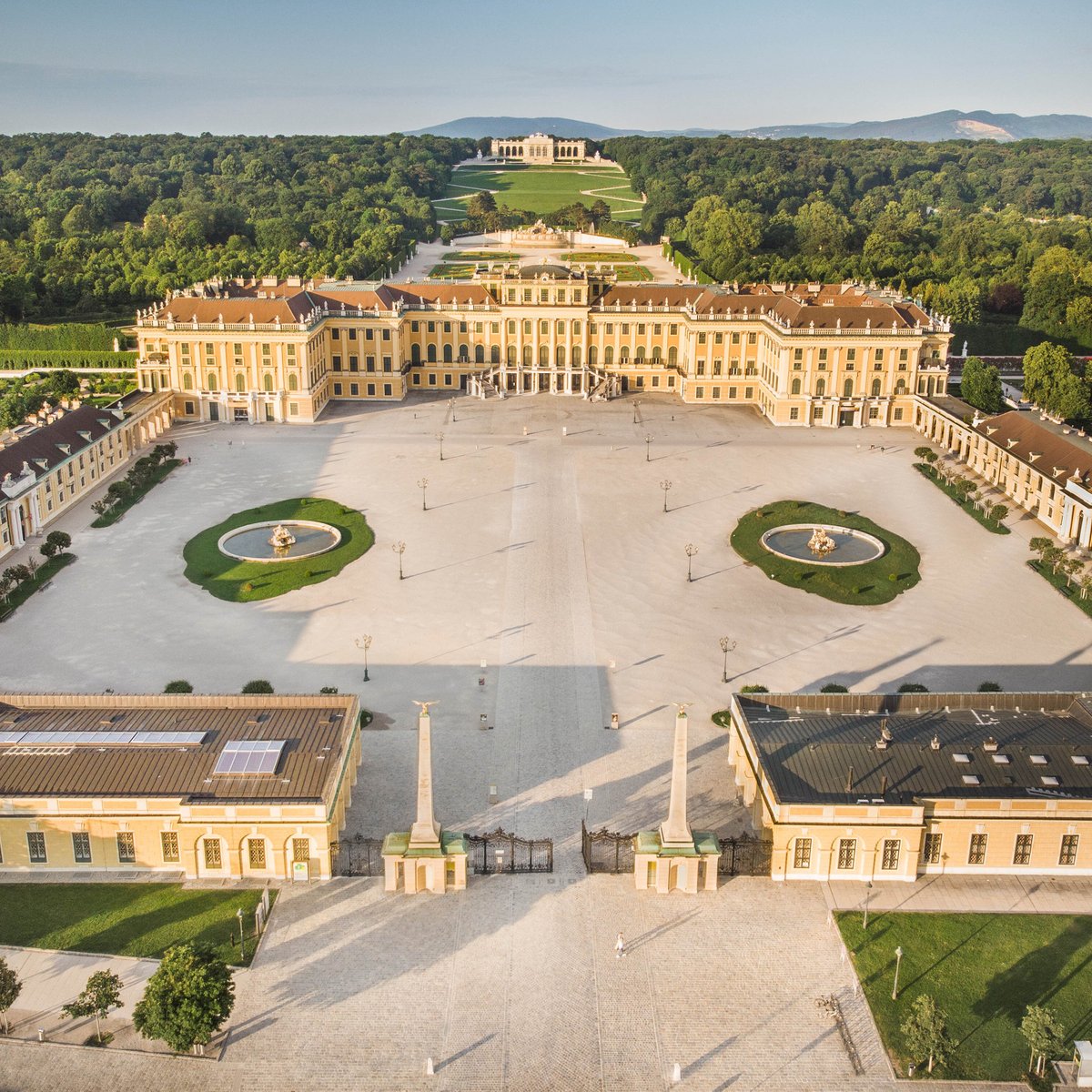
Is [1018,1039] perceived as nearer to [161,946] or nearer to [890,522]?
[161,946]

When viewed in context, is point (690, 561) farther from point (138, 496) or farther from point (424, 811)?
point (138, 496)

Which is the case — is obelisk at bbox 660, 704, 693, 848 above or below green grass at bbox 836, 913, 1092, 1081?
above

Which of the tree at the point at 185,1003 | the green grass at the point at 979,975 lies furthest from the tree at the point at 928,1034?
the tree at the point at 185,1003

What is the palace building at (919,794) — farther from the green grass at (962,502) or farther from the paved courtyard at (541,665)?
the green grass at (962,502)

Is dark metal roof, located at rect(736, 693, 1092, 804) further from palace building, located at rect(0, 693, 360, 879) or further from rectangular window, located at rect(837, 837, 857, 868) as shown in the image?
palace building, located at rect(0, 693, 360, 879)

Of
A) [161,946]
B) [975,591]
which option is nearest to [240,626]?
[161,946]

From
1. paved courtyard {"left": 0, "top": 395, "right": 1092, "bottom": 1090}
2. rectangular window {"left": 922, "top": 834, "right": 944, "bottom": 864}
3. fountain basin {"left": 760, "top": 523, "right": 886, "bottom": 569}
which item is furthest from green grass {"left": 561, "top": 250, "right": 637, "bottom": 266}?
rectangular window {"left": 922, "top": 834, "right": 944, "bottom": 864}
